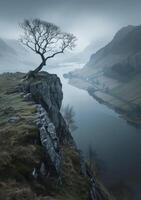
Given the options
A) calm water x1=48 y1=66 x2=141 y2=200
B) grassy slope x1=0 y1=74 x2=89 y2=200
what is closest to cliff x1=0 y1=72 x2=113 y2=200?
grassy slope x1=0 y1=74 x2=89 y2=200

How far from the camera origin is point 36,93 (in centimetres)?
6334

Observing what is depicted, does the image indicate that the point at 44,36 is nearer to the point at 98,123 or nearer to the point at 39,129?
the point at 39,129

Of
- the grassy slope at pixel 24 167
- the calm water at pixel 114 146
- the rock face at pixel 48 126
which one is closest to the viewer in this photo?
the grassy slope at pixel 24 167

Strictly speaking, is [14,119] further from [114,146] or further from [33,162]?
[114,146]

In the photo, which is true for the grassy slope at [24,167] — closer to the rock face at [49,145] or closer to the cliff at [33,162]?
the cliff at [33,162]

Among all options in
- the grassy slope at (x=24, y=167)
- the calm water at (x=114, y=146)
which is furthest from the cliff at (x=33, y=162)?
the calm water at (x=114, y=146)

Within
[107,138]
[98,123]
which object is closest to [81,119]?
[98,123]

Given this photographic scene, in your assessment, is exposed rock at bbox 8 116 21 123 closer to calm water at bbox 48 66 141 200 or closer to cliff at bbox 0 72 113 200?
cliff at bbox 0 72 113 200

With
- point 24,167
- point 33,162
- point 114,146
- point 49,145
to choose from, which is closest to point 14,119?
point 49,145

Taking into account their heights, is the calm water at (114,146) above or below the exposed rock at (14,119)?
below

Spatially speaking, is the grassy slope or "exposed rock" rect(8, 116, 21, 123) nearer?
the grassy slope

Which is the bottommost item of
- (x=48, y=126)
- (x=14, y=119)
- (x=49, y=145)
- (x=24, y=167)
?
(x=24, y=167)

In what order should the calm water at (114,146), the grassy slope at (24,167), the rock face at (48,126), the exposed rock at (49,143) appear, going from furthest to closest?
the calm water at (114,146)
the exposed rock at (49,143)
the rock face at (48,126)
the grassy slope at (24,167)

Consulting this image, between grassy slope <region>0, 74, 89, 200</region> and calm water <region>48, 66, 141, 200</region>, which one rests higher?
grassy slope <region>0, 74, 89, 200</region>
